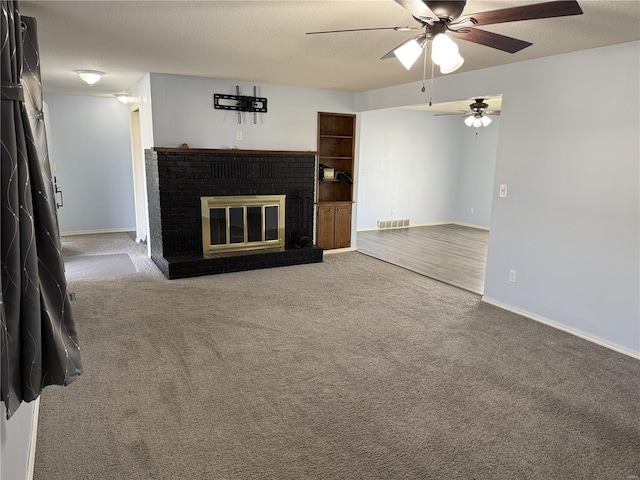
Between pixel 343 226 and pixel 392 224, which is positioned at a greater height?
pixel 343 226

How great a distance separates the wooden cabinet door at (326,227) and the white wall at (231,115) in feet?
3.01

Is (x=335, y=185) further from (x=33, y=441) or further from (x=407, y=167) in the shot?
(x=33, y=441)

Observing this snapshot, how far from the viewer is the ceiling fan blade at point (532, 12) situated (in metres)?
1.83

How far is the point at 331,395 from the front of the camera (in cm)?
267

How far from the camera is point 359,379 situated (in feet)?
9.38

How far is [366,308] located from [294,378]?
149 cm

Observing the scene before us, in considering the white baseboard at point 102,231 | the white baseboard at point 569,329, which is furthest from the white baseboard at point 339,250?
the white baseboard at point 102,231

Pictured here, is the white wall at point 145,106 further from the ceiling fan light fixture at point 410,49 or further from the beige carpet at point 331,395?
the ceiling fan light fixture at point 410,49

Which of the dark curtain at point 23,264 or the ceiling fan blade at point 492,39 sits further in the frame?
the ceiling fan blade at point 492,39

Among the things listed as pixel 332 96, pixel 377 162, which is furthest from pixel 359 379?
pixel 377 162

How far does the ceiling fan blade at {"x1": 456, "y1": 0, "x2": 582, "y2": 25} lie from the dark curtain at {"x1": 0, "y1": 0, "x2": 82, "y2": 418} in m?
1.95

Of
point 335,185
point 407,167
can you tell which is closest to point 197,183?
point 335,185

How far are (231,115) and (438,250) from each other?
373cm

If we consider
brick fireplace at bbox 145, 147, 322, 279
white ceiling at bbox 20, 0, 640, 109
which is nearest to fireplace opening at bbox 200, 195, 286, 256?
brick fireplace at bbox 145, 147, 322, 279
